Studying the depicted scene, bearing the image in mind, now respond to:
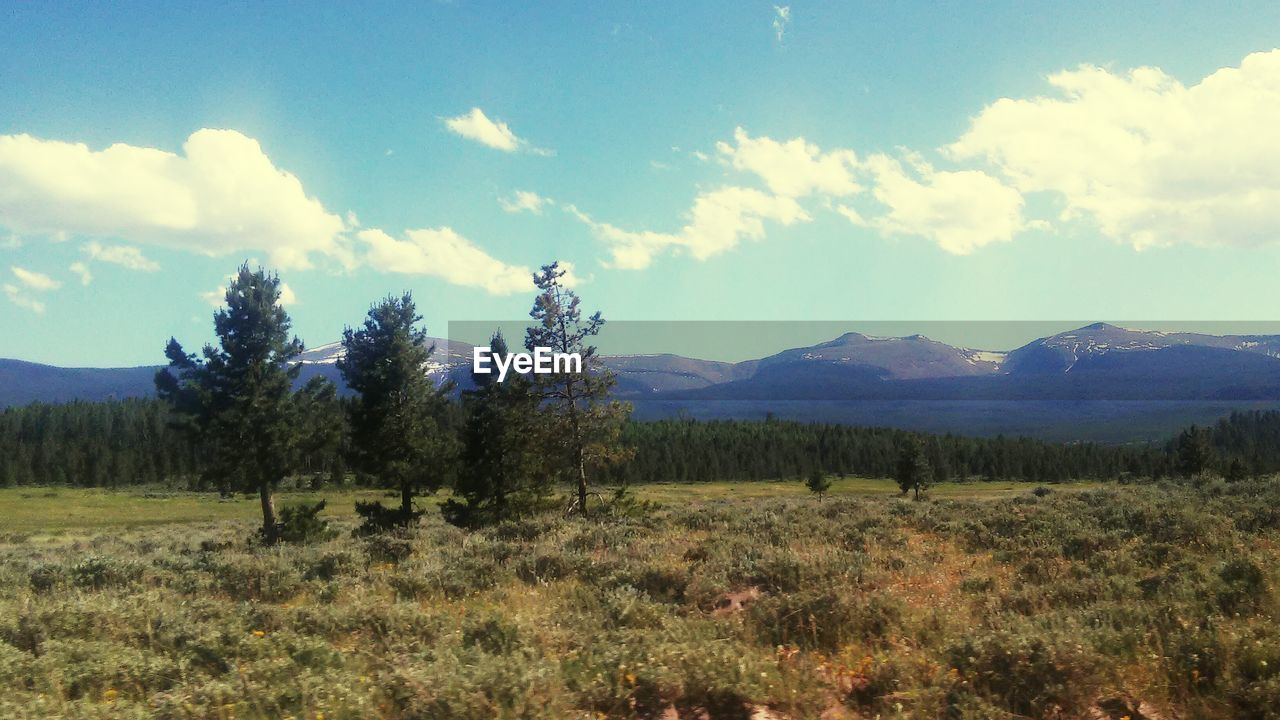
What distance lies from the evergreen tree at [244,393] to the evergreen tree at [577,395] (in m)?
10.4

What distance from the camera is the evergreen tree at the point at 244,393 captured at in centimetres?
2684

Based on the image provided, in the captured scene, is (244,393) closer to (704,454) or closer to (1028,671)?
(1028,671)

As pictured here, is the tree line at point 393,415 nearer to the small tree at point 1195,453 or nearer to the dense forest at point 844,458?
the small tree at point 1195,453

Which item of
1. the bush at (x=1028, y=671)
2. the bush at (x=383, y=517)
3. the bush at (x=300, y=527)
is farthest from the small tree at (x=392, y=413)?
the bush at (x=1028, y=671)

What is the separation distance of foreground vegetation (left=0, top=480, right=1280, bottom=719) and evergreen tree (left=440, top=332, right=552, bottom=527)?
47.7ft

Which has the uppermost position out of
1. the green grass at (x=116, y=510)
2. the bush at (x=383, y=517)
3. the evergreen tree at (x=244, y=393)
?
the evergreen tree at (x=244, y=393)

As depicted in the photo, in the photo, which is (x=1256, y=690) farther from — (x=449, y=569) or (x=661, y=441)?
(x=661, y=441)

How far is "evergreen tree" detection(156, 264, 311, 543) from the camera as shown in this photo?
88.1ft

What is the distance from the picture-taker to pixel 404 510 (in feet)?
99.4

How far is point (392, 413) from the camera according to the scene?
1160 inches

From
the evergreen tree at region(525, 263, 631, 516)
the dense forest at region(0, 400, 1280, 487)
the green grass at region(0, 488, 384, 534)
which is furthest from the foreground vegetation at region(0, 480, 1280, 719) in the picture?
the dense forest at region(0, 400, 1280, 487)

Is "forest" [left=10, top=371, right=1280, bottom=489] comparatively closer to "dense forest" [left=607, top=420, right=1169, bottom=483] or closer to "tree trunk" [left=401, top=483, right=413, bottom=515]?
"dense forest" [left=607, top=420, right=1169, bottom=483]

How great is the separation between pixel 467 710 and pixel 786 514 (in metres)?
16.2

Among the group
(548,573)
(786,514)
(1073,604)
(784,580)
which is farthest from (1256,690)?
(786,514)
